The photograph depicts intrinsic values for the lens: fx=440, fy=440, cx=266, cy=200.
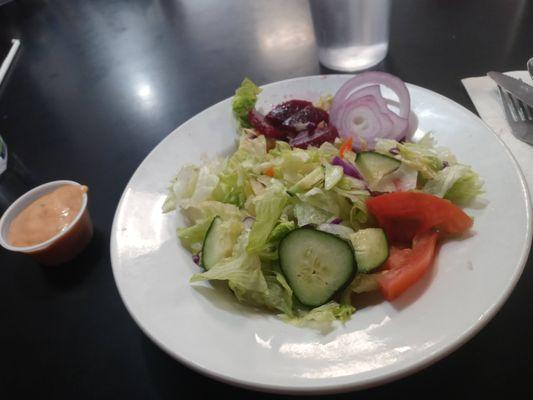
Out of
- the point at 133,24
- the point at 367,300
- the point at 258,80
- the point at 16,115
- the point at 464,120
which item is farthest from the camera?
the point at 133,24

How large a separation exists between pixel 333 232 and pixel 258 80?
129cm

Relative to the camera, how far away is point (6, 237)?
1.46 m

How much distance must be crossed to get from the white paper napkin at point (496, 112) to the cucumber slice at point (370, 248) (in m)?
0.51

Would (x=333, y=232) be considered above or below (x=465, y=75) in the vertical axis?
above

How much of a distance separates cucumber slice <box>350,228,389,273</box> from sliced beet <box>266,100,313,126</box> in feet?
1.92

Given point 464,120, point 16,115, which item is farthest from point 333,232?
point 16,115

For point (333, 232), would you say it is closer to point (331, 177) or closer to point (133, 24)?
point (331, 177)

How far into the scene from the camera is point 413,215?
3.80 feet

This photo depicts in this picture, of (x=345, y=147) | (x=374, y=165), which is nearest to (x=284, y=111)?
(x=345, y=147)

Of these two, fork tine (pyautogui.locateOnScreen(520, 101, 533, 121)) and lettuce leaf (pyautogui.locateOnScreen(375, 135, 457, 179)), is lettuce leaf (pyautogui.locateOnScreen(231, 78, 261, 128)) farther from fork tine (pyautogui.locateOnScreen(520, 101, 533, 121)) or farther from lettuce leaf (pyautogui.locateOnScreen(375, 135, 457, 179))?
fork tine (pyautogui.locateOnScreen(520, 101, 533, 121))

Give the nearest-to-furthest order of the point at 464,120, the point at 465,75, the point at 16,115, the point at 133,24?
1. the point at 464,120
2. the point at 465,75
3. the point at 16,115
4. the point at 133,24

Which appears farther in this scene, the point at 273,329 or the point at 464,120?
the point at 464,120

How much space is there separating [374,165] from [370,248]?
11.5 inches

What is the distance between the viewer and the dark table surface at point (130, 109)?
1138mm
